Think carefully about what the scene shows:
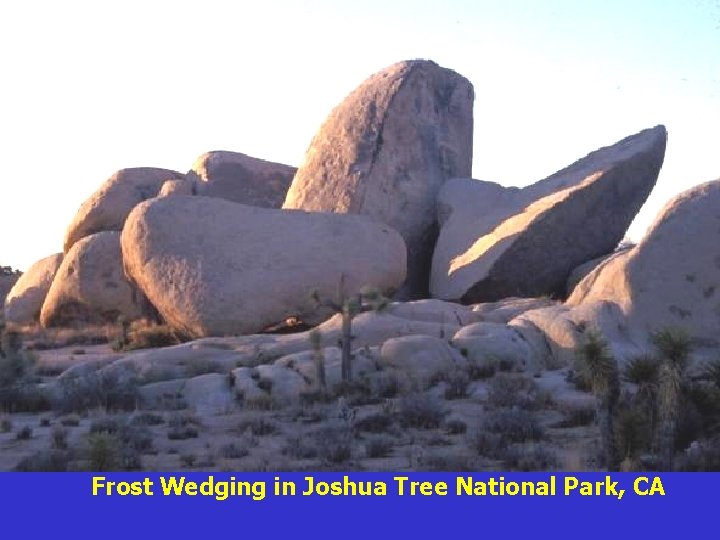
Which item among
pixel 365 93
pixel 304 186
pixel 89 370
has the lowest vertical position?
pixel 89 370

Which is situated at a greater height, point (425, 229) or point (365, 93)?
point (365, 93)

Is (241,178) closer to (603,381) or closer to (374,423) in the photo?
A: (374,423)

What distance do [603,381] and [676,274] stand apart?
456 inches

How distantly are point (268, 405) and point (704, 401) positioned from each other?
6.83m

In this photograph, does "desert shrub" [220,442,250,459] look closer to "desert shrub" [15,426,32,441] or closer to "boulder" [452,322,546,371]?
"desert shrub" [15,426,32,441]

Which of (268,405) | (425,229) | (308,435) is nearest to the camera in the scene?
(308,435)

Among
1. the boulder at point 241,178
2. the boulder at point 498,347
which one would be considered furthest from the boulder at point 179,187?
the boulder at point 498,347

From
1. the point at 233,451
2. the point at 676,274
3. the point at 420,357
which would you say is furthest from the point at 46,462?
the point at 676,274

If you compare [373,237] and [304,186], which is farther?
[304,186]

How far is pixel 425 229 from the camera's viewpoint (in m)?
29.3

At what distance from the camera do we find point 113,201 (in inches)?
1299

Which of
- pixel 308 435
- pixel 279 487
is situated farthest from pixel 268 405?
pixel 279 487

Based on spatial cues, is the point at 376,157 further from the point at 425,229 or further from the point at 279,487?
the point at 279,487

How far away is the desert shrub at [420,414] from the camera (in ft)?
41.0
